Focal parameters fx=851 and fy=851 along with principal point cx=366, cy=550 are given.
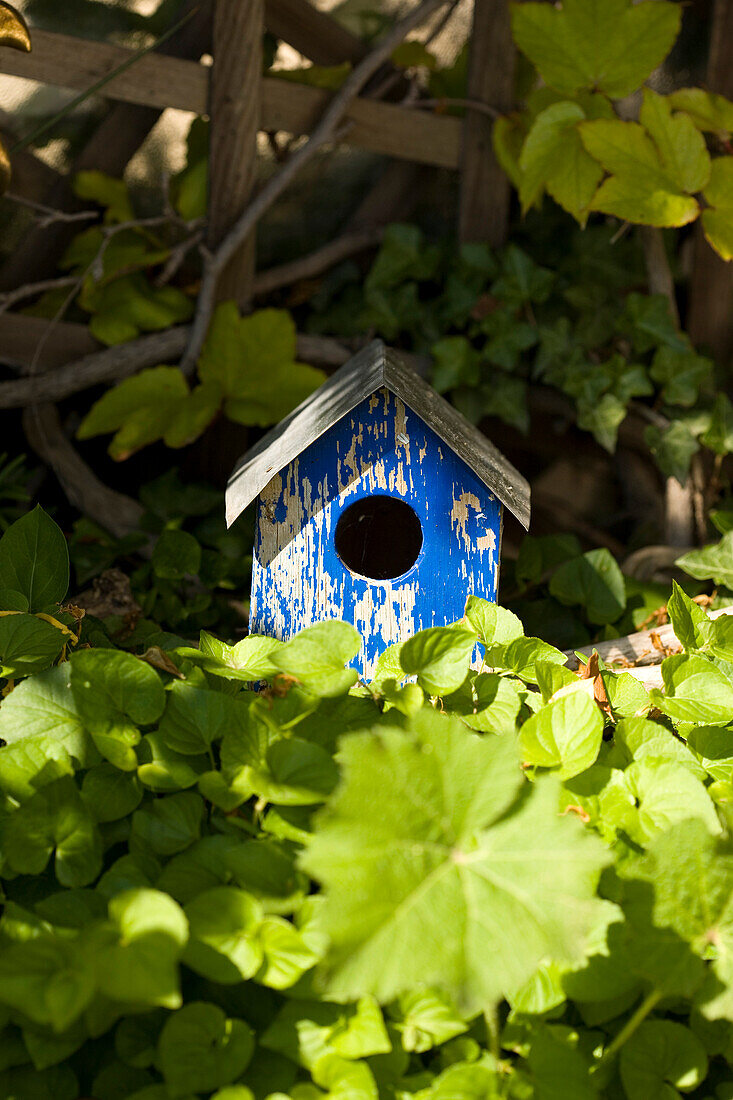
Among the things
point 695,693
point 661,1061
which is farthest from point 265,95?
point 661,1061

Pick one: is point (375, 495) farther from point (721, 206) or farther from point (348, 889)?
point (721, 206)

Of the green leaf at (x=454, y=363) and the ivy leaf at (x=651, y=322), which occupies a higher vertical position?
the ivy leaf at (x=651, y=322)

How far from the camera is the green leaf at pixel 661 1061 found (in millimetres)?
719

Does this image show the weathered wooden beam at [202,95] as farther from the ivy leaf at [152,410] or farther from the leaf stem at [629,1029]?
the leaf stem at [629,1029]

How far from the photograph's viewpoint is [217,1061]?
27.0 inches

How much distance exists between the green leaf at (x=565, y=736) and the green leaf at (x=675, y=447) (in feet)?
4.34

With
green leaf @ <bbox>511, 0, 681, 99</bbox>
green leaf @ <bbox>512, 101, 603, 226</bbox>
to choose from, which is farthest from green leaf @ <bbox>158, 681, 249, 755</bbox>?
green leaf @ <bbox>511, 0, 681, 99</bbox>

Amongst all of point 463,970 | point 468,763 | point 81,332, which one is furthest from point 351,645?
point 81,332

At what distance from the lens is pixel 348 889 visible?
1.97ft

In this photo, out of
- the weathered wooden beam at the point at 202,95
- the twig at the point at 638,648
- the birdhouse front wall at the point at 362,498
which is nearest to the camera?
the birdhouse front wall at the point at 362,498

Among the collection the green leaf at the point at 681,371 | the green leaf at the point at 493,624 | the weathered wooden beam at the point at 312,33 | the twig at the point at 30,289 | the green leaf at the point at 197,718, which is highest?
the weathered wooden beam at the point at 312,33

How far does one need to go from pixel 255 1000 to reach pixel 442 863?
0.26 m

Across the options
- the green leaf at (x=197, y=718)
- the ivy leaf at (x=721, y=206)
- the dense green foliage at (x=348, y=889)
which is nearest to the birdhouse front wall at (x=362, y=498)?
the dense green foliage at (x=348, y=889)

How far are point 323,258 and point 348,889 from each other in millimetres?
1938
